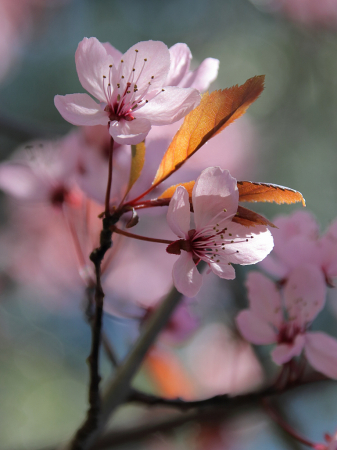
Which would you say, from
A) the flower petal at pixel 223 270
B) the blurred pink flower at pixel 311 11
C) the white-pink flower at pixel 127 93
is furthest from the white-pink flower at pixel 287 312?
the blurred pink flower at pixel 311 11

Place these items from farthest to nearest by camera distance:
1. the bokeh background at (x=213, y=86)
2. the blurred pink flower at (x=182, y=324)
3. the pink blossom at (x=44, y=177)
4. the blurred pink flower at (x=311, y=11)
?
1. the blurred pink flower at (x=311, y=11)
2. the bokeh background at (x=213, y=86)
3. the blurred pink flower at (x=182, y=324)
4. the pink blossom at (x=44, y=177)

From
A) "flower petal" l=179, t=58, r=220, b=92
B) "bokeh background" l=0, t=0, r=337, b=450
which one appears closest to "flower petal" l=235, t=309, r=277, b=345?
"flower petal" l=179, t=58, r=220, b=92

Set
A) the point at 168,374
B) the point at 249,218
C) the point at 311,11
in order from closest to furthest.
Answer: the point at 249,218
the point at 168,374
the point at 311,11

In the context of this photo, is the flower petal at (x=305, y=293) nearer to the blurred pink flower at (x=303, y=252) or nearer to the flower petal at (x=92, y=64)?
the blurred pink flower at (x=303, y=252)

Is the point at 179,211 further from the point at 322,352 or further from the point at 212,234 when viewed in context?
the point at 322,352

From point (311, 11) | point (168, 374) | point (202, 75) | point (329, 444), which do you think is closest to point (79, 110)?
point (202, 75)

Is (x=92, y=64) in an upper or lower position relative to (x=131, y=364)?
upper

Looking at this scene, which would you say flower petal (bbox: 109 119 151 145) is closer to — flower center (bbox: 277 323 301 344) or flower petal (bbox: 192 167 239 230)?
flower petal (bbox: 192 167 239 230)

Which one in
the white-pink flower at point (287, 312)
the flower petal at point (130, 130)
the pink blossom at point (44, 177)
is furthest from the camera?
the pink blossom at point (44, 177)

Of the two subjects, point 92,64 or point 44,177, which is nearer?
point 92,64

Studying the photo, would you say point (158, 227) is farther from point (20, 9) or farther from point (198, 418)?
point (20, 9)
